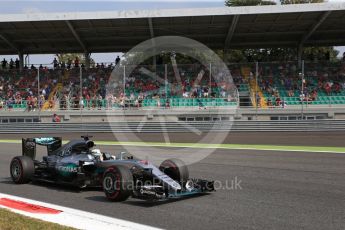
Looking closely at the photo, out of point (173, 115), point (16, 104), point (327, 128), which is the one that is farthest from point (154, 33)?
point (327, 128)

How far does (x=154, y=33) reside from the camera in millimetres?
32188

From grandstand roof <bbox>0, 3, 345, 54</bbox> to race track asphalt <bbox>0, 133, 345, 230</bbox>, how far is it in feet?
62.7

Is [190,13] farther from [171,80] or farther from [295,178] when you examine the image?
[295,178]

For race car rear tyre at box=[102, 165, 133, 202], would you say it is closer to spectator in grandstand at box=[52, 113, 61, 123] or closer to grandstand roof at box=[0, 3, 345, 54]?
spectator in grandstand at box=[52, 113, 61, 123]

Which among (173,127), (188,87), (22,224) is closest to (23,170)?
(22,224)

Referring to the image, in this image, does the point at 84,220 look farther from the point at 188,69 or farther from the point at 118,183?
the point at 188,69

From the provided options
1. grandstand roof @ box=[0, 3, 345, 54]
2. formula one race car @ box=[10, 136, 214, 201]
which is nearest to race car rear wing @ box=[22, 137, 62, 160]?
formula one race car @ box=[10, 136, 214, 201]

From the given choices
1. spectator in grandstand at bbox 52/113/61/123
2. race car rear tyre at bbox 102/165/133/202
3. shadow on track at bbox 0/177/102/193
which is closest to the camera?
race car rear tyre at bbox 102/165/133/202

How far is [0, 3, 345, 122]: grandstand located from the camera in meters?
27.8

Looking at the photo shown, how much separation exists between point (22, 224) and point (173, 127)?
18.9 m

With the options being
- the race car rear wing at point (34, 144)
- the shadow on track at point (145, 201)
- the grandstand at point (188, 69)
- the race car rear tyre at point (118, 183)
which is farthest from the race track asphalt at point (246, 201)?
the grandstand at point (188, 69)

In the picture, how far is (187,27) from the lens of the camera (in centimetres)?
3131

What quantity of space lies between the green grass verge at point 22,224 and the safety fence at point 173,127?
17.7 m

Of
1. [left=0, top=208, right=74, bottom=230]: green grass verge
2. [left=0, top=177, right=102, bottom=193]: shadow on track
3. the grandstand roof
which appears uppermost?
the grandstand roof
